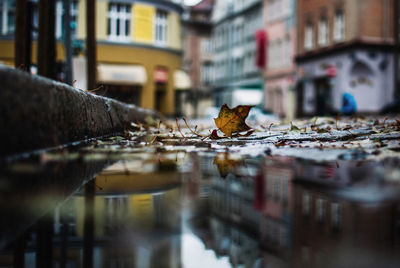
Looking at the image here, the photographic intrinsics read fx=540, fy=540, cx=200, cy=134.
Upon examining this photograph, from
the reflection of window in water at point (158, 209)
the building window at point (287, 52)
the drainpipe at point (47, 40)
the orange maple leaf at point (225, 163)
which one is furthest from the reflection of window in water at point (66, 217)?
the building window at point (287, 52)

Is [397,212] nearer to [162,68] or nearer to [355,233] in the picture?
[355,233]

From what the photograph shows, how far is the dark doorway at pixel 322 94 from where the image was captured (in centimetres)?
3237

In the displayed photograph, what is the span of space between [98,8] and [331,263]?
1057 inches

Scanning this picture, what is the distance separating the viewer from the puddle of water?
1.00 m

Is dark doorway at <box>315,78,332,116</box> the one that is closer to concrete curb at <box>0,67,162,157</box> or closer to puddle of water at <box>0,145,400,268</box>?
concrete curb at <box>0,67,162,157</box>

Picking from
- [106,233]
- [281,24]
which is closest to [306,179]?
[106,233]

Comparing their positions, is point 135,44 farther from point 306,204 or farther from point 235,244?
point 235,244

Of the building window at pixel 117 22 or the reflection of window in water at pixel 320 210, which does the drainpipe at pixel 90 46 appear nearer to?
the reflection of window in water at pixel 320 210

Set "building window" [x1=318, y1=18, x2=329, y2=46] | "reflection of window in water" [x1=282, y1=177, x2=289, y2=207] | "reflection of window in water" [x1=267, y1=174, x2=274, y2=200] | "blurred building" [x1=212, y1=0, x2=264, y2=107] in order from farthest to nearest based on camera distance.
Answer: "blurred building" [x1=212, y1=0, x2=264, y2=107], "building window" [x1=318, y1=18, x2=329, y2=46], "reflection of window in water" [x1=267, y1=174, x2=274, y2=200], "reflection of window in water" [x1=282, y1=177, x2=289, y2=207]

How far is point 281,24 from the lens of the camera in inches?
1556

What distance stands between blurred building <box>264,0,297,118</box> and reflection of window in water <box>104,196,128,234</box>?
3607cm

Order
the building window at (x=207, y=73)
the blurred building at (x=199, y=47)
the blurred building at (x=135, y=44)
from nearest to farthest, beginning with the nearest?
the blurred building at (x=135, y=44) → the blurred building at (x=199, y=47) → the building window at (x=207, y=73)

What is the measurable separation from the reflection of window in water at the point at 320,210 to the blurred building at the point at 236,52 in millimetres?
39966

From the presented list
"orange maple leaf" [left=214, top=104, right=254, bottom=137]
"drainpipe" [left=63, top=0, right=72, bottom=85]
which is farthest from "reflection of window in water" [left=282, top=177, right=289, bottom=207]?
"drainpipe" [left=63, top=0, right=72, bottom=85]
